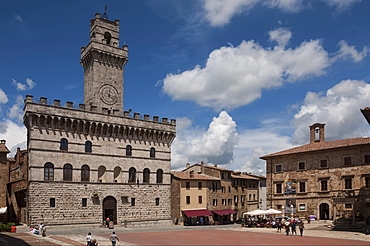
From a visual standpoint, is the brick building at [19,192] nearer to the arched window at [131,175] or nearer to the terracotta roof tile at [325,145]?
the arched window at [131,175]

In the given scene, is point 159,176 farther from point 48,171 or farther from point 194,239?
point 194,239

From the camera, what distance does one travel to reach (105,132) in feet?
148

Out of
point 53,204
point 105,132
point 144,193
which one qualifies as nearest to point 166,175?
point 144,193

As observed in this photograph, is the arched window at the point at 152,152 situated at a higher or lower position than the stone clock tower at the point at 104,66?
lower

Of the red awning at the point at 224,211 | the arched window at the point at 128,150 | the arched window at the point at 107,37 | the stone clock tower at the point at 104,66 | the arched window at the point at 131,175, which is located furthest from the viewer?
the red awning at the point at 224,211

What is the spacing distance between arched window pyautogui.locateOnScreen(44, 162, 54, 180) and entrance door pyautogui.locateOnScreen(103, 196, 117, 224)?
736 cm

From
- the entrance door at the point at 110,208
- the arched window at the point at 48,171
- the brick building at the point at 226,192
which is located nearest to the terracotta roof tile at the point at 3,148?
the arched window at the point at 48,171

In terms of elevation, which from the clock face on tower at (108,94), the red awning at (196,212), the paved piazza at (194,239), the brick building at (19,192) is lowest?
the red awning at (196,212)

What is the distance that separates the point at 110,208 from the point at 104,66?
18.7 meters

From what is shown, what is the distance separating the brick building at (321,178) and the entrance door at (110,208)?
70.7 feet

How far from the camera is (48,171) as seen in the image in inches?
1588

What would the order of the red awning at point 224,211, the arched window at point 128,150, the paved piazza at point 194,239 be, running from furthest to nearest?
the red awning at point 224,211 < the arched window at point 128,150 < the paved piazza at point 194,239

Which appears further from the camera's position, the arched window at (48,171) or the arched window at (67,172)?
the arched window at (67,172)

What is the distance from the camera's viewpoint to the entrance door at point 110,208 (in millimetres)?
44312
